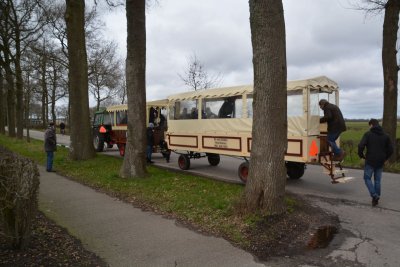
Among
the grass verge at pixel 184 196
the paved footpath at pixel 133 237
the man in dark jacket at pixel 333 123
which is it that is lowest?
the paved footpath at pixel 133 237

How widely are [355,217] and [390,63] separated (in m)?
8.98

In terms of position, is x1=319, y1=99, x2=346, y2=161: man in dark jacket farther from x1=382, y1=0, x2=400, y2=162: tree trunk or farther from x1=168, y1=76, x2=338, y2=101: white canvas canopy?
x1=382, y1=0, x2=400, y2=162: tree trunk

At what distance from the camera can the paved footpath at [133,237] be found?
5344 millimetres

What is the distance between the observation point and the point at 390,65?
14.7 metres

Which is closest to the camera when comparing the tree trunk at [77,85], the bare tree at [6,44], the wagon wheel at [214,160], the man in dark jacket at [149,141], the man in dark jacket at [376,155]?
the man in dark jacket at [376,155]

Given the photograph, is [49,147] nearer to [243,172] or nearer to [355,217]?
[243,172]

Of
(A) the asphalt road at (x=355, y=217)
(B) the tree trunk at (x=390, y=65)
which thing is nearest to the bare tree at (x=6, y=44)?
(A) the asphalt road at (x=355, y=217)

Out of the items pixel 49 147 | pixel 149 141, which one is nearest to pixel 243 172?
pixel 149 141

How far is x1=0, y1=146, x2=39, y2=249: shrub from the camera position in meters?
5.00

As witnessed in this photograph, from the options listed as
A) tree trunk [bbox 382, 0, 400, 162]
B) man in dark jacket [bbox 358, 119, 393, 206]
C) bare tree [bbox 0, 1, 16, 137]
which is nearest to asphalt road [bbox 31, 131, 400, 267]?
man in dark jacket [bbox 358, 119, 393, 206]

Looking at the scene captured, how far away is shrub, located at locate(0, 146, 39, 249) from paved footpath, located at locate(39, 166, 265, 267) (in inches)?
38.5

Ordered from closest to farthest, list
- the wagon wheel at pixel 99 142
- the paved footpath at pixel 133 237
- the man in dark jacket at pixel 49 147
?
the paved footpath at pixel 133 237 < the man in dark jacket at pixel 49 147 < the wagon wheel at pixel 99 142

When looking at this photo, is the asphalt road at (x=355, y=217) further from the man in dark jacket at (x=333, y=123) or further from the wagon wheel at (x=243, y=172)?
the man in dark jacket at (x=333, y=123)

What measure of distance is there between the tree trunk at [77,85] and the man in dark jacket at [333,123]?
31.7ft
